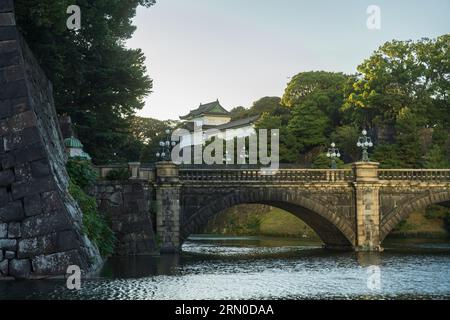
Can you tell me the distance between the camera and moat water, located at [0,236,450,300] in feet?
69.0

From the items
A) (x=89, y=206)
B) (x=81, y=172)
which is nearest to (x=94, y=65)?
(x=81, y=172)

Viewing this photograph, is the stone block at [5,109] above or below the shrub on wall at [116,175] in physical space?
above

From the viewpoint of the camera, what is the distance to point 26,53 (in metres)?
27.2

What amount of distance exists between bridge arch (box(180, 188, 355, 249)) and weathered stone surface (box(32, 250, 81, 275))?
63.8 ft

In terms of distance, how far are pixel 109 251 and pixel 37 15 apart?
12437 millimetres

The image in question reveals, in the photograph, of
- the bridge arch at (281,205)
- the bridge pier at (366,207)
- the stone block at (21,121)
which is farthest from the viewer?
the bridge pier at (366,207)

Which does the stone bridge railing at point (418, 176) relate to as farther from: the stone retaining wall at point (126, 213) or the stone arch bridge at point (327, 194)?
the stone retaining wall at point (126, 213)

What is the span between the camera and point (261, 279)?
26.6 metres

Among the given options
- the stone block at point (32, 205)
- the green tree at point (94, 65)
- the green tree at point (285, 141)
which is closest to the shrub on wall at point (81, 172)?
the green tree at point (94, 65)

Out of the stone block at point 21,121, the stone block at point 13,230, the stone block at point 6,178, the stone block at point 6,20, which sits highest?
the stone block at point 6,20

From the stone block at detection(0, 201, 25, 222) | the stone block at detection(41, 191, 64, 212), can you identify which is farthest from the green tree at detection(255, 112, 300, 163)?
the stone block at detection(0, 201, 25, 222)

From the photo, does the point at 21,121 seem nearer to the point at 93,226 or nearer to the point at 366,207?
the point at 93,226

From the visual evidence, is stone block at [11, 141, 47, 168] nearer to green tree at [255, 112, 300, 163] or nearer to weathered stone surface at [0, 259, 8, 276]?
weathered stone surface at [0, 259, 8, 276]

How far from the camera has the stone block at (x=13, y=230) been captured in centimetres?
2308
